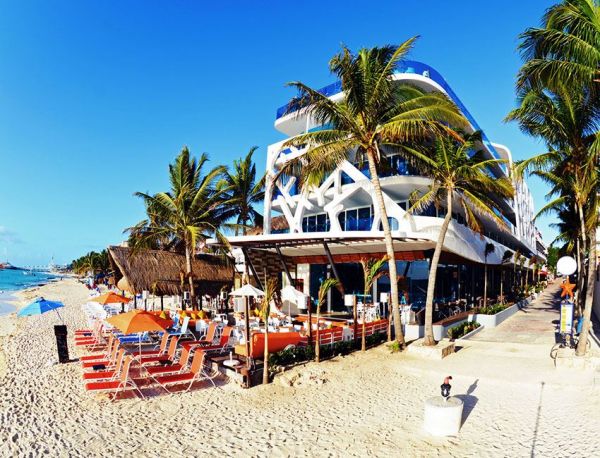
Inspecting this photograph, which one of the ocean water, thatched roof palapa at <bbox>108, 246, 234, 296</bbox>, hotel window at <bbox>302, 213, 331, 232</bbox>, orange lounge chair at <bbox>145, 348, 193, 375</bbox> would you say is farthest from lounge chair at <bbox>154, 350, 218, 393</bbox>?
the ocean water

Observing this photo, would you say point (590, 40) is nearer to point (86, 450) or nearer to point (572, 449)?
point (572, 449)

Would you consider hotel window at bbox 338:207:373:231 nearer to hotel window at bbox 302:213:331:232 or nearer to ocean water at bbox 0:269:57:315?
hotel window at bbox 302:213:331:232

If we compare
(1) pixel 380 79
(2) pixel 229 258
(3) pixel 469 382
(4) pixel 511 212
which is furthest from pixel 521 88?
(4) pixel 511 212

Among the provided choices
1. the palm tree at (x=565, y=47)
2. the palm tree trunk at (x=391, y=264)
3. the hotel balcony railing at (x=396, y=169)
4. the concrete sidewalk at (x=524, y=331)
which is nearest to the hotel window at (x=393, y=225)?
the hotel balcony railing at (x=396, y=169)

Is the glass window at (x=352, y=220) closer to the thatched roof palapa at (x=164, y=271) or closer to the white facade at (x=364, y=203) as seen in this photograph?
the white facade at (x=364, y=203)

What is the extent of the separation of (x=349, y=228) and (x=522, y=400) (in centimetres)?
1368

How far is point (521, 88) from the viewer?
37.6ft

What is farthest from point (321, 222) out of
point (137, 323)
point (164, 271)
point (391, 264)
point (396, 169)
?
point (137, 323)

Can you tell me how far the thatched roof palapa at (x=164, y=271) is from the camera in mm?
20688

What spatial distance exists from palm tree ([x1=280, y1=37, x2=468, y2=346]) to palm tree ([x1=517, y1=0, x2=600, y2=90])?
7.75ft

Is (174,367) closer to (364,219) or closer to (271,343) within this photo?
(271,343)

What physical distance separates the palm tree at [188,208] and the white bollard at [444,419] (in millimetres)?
14092

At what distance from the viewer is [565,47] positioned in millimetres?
10133

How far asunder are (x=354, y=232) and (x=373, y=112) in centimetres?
471
